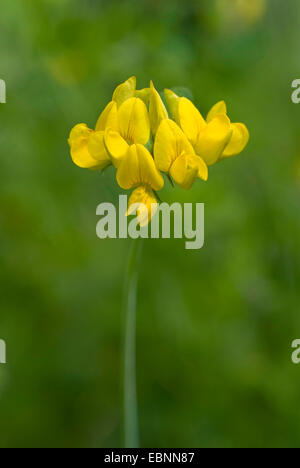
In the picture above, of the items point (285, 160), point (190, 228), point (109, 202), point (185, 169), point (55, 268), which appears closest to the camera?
point (185, 169)

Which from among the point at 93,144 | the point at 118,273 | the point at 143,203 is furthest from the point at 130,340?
the point at 118,273

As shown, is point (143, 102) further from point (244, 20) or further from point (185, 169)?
point (244, 20)

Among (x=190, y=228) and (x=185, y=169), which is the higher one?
(x=190, y=228)

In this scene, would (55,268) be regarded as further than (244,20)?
No

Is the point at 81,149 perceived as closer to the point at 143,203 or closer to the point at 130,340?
the point at 143,203

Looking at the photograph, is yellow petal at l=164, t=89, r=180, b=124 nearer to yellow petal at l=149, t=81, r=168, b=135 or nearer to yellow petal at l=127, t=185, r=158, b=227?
yellow petal at l=149, t=81, r=168, b=135

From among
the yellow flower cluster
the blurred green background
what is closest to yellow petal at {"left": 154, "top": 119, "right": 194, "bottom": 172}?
the yellow flower cluster

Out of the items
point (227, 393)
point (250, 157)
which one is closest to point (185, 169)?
point (227, 393)

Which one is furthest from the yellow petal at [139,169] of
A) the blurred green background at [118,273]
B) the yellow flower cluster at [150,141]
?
the blurred green background at [118,273]
